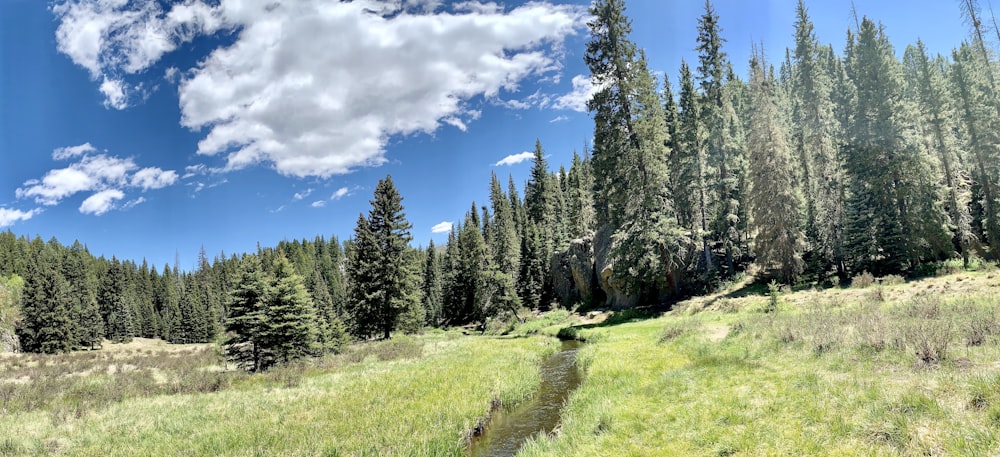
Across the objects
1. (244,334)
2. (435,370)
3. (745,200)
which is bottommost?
(435,370)

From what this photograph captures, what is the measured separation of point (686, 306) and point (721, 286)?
23.1ft

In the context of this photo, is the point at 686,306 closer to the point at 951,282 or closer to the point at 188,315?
the point at 951,282

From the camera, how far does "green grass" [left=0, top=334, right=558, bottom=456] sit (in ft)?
31.2

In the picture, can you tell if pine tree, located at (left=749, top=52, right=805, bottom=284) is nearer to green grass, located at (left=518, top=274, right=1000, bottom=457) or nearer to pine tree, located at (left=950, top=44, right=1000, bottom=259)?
green grass, located at (left=518, top=274, right=1000, bottom=457)

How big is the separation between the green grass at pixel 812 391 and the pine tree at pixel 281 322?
64.0 feet

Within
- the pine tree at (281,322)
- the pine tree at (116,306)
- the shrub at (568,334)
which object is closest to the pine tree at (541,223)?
the shrub at (568,334)

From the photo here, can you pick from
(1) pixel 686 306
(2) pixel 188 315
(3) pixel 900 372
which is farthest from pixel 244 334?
(2) pixel 188 315

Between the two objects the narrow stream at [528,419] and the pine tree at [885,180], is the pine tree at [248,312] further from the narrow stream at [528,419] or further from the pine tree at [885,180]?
the pine tree at [885,180]

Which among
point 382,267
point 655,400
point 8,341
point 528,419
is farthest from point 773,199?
point 8,341

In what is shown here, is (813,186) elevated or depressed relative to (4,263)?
depressed

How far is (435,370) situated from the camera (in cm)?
1852

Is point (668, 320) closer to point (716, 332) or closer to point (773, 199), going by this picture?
point (716, 332)

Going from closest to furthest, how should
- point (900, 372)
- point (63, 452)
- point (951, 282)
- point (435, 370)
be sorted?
point (900, 372) → point (63, 452) → point (435, 370) → point (951, 282)

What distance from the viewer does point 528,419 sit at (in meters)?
12.8
